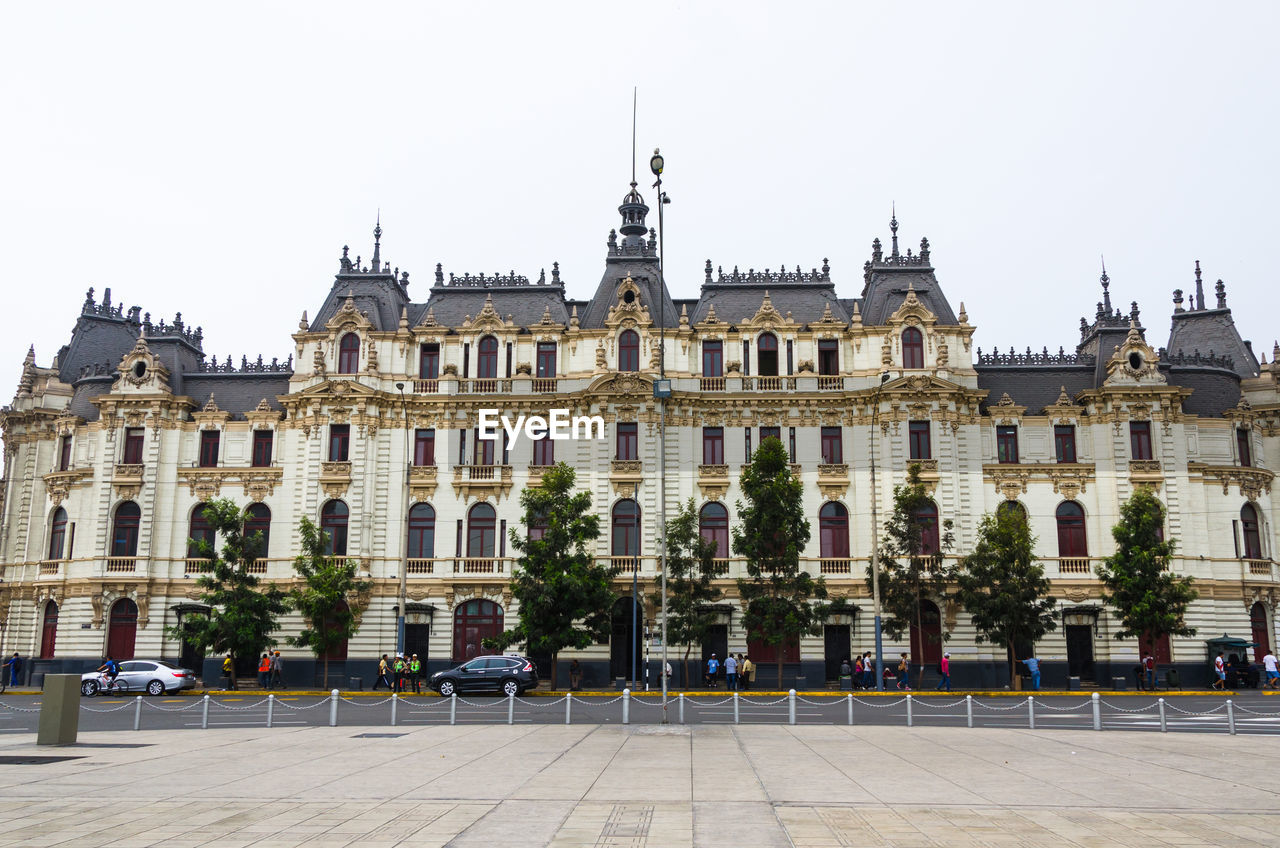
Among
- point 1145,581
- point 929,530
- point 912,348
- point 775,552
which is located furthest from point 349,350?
point 1145,581

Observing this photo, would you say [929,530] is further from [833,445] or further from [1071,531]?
[1071,531]

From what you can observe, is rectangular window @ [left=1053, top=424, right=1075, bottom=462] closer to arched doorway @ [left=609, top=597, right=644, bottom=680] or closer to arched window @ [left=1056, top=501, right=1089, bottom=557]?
arched window @ [left=1056, top=501, right=1089, bottom=557]

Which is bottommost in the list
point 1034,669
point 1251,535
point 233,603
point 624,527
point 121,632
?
point 1034,669

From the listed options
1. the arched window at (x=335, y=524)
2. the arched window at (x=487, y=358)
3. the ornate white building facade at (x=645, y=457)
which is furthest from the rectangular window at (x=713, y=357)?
the arched window at (x=335, y=524)

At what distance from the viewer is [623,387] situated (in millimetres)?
54281

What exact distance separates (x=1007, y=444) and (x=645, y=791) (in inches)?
1653

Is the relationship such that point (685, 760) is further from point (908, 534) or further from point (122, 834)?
point (908, 534)

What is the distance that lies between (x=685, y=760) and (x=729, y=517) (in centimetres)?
3150

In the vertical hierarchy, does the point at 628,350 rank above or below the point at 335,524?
above

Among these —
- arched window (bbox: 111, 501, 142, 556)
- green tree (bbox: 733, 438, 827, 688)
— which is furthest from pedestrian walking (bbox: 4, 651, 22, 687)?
green tree (bbox: 733, 438, 827, 688)

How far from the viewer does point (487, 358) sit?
186 feet

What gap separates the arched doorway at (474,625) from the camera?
174 ft

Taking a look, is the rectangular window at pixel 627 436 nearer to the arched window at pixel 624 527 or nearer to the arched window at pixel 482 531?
the arched window at pixel 624 527

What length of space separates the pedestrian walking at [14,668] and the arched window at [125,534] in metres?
6.63
